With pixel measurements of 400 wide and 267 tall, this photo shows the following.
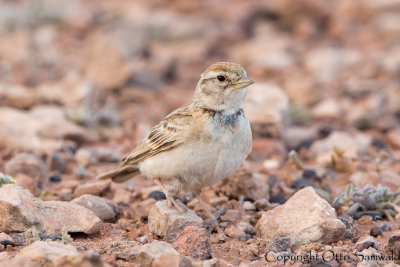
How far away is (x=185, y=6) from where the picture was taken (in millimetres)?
17625

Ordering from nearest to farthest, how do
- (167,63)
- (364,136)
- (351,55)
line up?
(364,136)
(167,63)
(351,55)

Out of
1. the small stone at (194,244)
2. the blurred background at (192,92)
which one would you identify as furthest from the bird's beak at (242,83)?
the small stone at (194,244)

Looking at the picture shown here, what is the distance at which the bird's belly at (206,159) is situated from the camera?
602cm

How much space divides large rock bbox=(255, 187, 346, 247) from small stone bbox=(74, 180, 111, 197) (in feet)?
6.71

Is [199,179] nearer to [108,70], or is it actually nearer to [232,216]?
[232,216]

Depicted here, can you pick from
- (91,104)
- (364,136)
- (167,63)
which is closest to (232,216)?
(364,136)

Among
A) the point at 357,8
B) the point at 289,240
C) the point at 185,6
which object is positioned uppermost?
the point at 185,6

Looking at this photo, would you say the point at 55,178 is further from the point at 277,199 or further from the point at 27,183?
the point at 277,199

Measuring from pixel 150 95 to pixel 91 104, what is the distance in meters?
1.57

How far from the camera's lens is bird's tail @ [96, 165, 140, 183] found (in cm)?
709

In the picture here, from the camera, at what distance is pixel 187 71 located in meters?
13.6

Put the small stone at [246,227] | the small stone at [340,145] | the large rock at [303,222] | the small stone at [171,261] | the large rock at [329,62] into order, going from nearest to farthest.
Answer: the small stone at [171,261] < the large rock at [303,222] < the small stone at [246,227] < the small stone at [340,145] < the large rock at [329,62]

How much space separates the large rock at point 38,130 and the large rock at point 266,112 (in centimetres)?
245

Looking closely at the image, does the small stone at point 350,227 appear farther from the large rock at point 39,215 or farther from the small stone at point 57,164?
the small stone at point 57,164
